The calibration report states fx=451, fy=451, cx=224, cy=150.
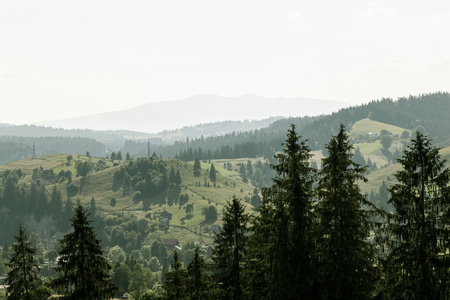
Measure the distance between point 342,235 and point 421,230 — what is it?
4.12 metres

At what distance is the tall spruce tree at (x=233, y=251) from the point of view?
3366cm

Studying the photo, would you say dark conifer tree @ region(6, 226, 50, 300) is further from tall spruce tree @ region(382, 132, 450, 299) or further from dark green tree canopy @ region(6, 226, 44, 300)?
tall spruce tree @ region(382, 132, 450, 299)

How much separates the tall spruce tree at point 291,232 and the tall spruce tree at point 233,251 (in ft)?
24.5

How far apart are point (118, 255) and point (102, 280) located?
171871 millimetres

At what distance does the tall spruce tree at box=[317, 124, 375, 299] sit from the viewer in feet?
81.5

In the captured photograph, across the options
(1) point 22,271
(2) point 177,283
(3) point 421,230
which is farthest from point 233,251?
(1) point 22,271

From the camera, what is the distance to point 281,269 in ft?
81.7

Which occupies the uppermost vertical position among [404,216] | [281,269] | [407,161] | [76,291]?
[407,161]

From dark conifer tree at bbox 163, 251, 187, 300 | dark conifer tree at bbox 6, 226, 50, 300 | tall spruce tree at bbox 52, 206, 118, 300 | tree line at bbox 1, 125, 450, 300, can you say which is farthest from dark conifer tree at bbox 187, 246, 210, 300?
dark conifer tree at bbox 6, 226, 50, 300

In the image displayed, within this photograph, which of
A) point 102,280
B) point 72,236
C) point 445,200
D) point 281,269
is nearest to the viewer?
point 445,200

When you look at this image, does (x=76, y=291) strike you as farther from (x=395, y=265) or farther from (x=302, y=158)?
(x=395, y=265)

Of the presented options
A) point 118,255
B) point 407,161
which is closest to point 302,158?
point 407,161

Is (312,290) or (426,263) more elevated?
(426,263)

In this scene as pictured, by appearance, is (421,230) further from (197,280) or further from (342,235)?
(197,280)
